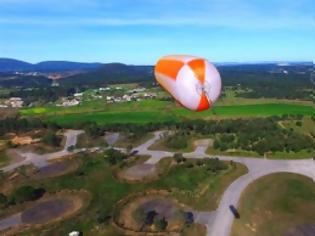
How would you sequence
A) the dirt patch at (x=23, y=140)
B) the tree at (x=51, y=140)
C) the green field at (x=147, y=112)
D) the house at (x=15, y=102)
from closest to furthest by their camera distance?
the tree at (x=51, y=140)
the dirt patch at (x=23, y=140)
the green field at (x=147, y=112)
the house at (x=15, y=102)

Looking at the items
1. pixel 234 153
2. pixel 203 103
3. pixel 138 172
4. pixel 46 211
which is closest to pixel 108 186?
pixel 138 172

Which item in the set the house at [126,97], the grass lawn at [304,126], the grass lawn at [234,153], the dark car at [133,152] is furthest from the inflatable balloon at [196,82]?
the house at [126,97]

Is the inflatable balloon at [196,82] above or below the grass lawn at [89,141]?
above

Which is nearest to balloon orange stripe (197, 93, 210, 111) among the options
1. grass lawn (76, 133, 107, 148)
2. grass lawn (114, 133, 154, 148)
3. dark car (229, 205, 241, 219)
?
dark car (229, 205, 241, 219)

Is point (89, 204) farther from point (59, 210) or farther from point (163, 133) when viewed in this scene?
point (163, 133)

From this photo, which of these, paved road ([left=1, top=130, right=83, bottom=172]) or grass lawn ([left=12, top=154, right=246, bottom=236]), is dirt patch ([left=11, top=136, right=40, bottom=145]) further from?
grass lawn ([left=12, top=154, right=246, bottom=236])

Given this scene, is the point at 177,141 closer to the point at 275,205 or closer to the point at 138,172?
the point at 138,172

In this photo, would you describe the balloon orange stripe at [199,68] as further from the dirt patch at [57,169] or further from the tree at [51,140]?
the tree at [51,140]
